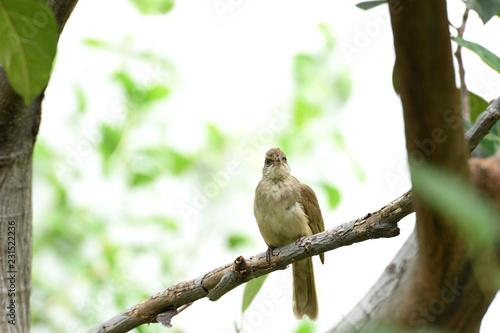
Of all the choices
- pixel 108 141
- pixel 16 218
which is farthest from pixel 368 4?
pixel 108 141

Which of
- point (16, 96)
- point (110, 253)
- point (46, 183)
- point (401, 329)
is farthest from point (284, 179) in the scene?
point (401, 329)

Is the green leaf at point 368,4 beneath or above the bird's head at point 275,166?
beneath

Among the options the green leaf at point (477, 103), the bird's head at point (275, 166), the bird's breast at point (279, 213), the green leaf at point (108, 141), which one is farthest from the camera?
the green leaf at point (108, 141)

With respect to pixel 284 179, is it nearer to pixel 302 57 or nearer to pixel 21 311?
pixel 302 57

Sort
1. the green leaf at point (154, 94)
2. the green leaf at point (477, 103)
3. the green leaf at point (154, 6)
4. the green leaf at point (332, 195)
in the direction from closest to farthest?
the green leaf at point (477, 103) → the green leaf at point (154, 6) → the green leaf at point (332, 195) → the green leaf at point (154, 94)

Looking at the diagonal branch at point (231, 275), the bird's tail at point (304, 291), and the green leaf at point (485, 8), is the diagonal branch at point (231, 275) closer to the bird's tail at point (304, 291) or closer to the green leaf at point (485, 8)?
the green leaf at point (485, 8)

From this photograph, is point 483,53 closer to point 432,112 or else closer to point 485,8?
point 485,8

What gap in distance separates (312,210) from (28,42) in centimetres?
244

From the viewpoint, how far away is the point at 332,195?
4.07 meters

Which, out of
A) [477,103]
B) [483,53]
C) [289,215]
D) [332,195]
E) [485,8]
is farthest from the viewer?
[332,195]

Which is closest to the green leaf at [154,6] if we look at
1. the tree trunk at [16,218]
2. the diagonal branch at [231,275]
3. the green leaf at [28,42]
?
the tree trunk at [16,218]

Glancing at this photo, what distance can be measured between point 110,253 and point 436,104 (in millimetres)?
4585

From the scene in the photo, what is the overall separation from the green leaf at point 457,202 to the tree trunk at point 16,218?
2.11m

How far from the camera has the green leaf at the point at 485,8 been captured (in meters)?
1.81
